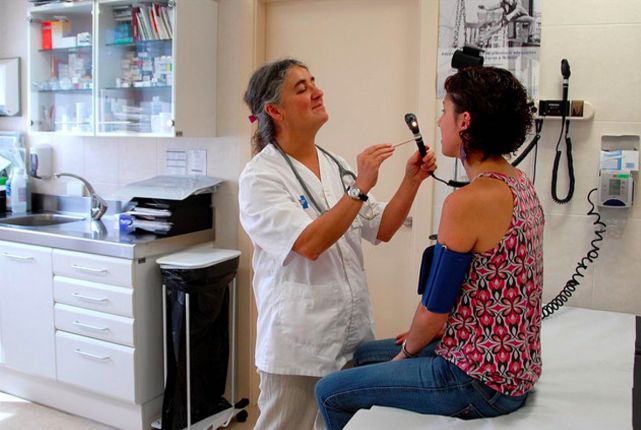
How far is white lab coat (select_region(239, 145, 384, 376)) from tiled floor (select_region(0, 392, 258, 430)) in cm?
140

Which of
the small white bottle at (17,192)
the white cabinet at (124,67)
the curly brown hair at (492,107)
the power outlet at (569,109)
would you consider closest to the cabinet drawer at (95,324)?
the white cabinet at (124,67)

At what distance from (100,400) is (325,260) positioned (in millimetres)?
1780

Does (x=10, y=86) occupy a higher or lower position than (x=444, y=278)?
higher

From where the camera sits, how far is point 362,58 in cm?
274

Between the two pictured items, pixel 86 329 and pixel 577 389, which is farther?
pixel 86 329

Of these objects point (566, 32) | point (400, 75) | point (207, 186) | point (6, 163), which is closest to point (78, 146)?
point (6, 163)

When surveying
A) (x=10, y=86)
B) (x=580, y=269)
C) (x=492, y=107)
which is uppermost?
(x=10, y=86)

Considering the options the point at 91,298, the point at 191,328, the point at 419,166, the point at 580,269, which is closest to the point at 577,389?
the point at 419,166

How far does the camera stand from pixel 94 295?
8.81 feet

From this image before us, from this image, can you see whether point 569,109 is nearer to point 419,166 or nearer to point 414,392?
point 419,166

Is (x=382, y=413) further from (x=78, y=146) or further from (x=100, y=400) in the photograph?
(x=78, y=146)

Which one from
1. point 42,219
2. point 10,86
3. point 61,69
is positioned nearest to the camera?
point 61,69

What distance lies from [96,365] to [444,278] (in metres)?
2.06

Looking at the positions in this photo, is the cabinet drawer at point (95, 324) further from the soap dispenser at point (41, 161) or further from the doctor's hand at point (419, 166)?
the doctor's hand at point (419, 166)
